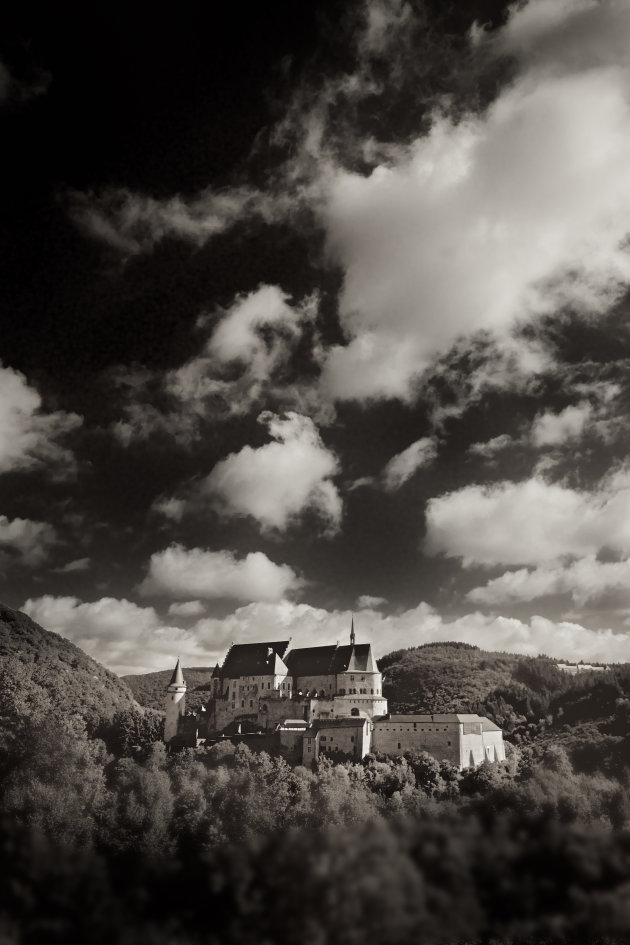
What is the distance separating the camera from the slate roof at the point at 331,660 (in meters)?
72.8

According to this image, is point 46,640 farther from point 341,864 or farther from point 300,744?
point 341,864

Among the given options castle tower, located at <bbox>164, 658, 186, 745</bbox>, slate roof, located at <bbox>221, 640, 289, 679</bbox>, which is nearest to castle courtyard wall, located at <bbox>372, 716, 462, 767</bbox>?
slate roof, located at <bbox>221, 640, 289, 679</bbox>

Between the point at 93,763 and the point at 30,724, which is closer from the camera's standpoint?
the point at 93,763

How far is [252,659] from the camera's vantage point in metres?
76.8

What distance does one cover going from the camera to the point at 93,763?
182 ft

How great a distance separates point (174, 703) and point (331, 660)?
66.6ft

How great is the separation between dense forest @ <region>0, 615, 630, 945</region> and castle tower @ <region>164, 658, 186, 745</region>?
6.38 feet

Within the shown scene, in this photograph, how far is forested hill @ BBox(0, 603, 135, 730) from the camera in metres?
73.9

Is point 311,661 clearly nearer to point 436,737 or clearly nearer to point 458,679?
point 436,737

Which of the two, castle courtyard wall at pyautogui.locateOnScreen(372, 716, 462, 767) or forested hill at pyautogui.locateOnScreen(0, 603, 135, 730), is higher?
forested hill at pyautogui.locateOnScreen(0, 603, 135, 730)

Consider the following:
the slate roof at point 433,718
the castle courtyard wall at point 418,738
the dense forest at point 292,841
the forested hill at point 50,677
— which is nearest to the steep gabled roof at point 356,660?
the slate roof at point 433,718

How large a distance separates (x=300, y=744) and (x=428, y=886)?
5406 centimetres

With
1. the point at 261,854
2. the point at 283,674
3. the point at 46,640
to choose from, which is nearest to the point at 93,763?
the point at 283,674

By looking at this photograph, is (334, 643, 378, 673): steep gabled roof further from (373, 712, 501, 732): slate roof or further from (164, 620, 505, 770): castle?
(373, 712, 501, 732): slate roof
